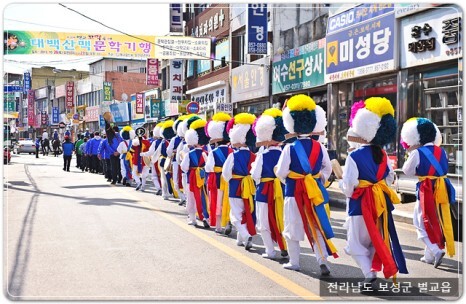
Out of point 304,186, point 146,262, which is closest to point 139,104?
point 146,262

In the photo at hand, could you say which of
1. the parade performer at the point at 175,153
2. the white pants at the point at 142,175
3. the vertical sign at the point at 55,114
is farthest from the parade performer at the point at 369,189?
the vertical sign at the point at 55,114

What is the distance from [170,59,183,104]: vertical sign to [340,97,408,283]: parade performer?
1079 inches

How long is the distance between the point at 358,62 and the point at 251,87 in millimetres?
8011

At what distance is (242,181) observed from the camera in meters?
7.16

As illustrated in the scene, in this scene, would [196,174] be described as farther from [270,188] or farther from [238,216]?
[270,188]

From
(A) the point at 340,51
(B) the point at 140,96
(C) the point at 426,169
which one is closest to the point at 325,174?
(C) the point at 426,169

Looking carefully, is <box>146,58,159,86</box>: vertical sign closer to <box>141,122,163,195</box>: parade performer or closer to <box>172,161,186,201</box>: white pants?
<box>141,122,163,195</box>: parade performer

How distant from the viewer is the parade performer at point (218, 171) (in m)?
7.95

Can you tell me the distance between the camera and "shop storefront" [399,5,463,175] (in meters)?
11.6

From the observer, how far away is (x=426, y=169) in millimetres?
6285

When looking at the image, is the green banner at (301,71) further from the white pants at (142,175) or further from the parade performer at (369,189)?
the parade performer at (369,189)

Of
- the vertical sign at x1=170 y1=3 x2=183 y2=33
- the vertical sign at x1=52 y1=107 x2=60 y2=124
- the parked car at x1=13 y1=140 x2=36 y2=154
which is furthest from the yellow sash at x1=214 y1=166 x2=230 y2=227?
the vertical sign at x1=52 y1=107 x2=60 y2=124

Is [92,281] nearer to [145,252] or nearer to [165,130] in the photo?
[145,252]

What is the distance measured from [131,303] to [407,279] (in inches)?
108
